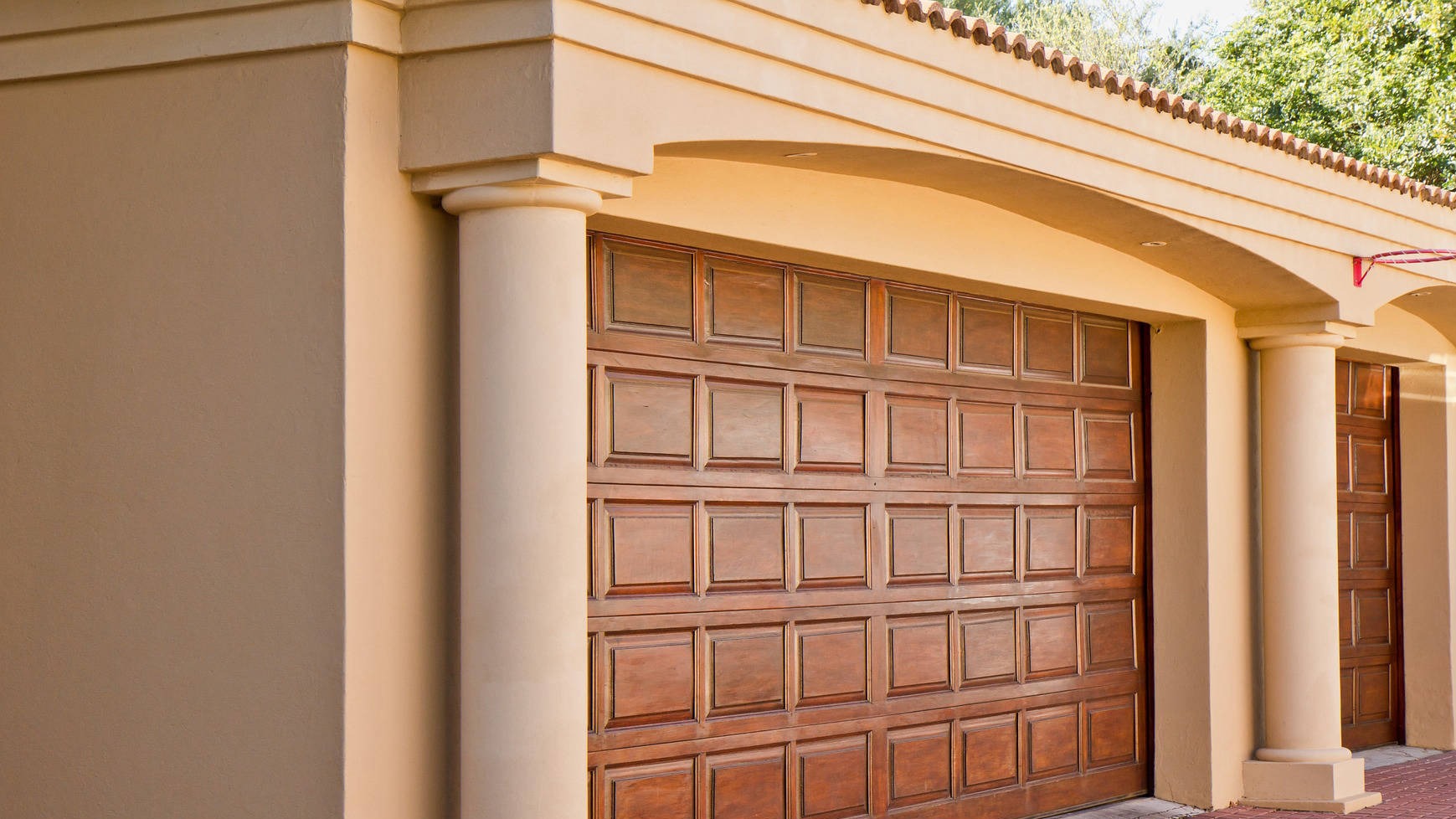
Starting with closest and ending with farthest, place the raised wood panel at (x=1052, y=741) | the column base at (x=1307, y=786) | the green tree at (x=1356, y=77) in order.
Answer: the raised wood panel at (x=1052, y=741) → the column base at (x=1307, y=786) → the green tree at (x=1356, y=77)

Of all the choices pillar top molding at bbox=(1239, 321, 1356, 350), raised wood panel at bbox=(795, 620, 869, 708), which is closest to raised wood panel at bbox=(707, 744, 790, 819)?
raised wood panel at bbox=(795, 620, 869, 708)

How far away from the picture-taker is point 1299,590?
396 inches

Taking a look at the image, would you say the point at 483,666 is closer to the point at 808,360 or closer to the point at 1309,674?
the point at 808,360

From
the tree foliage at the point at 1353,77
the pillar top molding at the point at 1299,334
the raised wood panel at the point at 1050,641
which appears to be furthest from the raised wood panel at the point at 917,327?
the tree foliage at the point at 1353,77

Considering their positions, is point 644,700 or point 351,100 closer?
point 351,100

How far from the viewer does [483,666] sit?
5.50 m

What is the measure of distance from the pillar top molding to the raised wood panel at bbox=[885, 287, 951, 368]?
275cm

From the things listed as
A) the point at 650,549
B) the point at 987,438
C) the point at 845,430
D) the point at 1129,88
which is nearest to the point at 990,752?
the point at 987,438

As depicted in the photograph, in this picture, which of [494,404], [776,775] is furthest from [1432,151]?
[494,404]

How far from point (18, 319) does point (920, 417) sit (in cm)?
460

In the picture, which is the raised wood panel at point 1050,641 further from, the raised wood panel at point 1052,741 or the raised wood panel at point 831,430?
the raised wood panel at point 831,430

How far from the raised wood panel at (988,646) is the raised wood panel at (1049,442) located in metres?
0.90

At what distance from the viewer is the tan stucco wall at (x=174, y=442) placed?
5.37m

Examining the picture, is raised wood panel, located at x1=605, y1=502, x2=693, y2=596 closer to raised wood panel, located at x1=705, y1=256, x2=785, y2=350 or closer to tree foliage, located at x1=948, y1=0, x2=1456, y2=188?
raised wood panel, located at x1=705, y1=256, x2=785, y2=350
